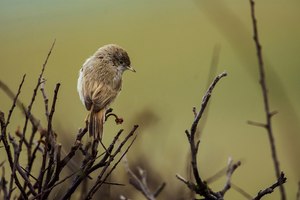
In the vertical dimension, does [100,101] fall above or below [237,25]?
below

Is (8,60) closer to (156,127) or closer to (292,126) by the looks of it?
(156,127)

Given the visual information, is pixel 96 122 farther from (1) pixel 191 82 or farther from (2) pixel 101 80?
(1) pixel 191 82

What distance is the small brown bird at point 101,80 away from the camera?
163 inches

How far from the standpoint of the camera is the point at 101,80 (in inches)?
183

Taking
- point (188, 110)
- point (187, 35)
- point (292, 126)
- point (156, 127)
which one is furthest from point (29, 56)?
point (292, 126)

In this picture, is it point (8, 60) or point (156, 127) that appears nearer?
point (156, 127)

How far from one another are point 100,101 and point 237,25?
2.24 m

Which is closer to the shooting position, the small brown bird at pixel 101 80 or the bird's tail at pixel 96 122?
the bird's tail at pixel 96 122

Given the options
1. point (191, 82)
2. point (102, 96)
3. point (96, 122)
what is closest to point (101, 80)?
point (102, 96)

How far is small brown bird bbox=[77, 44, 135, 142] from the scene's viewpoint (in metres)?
4.14

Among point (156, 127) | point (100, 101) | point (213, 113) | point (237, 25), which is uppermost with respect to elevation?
point (237, 25)

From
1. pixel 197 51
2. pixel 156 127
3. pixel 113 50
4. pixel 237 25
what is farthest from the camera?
pixel 197 51

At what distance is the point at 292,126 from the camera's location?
2.18 metres

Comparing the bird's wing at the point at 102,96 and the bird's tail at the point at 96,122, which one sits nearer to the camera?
the bird's tail at the point at 96,122
